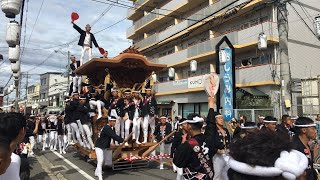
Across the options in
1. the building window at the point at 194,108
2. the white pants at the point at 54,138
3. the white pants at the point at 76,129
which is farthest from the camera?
the building window at the point at 194,108

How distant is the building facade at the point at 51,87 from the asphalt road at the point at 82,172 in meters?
50.2

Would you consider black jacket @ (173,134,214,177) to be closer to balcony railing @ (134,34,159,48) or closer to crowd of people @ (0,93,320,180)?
crowd of people @ (0,93,320,180)

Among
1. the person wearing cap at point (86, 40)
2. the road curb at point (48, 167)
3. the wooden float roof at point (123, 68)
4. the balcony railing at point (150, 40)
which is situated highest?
the balcony railing at point (150, 40)

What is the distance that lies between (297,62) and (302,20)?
9.26 feet

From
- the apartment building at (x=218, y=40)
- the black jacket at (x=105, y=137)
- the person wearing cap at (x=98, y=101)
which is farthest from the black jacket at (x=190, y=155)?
the apartment building at (x=218, y=40)

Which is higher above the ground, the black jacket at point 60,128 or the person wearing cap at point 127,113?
the person wearing cap at point 127,113

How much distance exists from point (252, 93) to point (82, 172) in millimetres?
12495

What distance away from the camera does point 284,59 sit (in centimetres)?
1733

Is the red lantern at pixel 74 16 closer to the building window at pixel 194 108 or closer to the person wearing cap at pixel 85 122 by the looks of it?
the person wearing cap at pixel 85 122

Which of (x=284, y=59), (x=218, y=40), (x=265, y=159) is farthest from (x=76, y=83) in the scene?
(x=265, y=159)

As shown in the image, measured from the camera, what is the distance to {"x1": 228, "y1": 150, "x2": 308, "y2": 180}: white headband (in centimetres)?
137

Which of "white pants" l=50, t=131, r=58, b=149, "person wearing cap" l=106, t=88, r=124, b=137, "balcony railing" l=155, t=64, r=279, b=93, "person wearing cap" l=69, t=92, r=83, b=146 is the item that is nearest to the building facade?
"white pants" l=50, t=131, r=58, b=149

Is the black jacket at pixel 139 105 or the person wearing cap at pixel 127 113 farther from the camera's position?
the black jacket at pixel 139 105

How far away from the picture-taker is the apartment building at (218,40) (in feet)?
60.2
